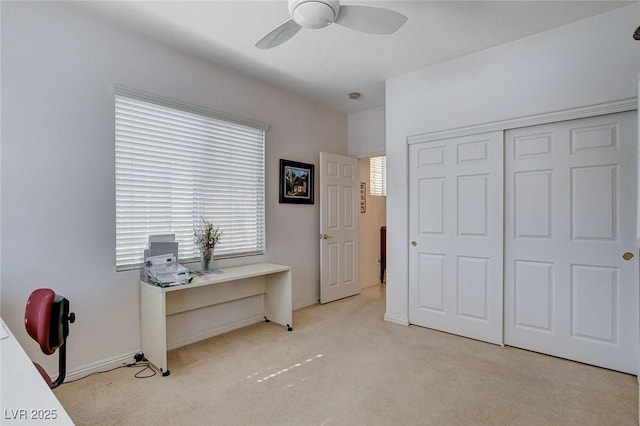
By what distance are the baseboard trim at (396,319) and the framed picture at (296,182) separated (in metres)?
1.70

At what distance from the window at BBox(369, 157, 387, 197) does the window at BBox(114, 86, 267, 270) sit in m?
2.38

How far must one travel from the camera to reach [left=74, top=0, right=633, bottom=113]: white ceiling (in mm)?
2371

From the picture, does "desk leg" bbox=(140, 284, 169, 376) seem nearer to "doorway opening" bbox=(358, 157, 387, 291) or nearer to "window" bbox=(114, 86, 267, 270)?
"window" bbox=(114, 86, 267, 270)

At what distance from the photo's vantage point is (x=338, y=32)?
2.68m

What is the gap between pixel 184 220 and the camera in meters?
3.04

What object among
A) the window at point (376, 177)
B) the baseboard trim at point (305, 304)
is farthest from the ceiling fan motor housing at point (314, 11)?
the window at point (376, 177)

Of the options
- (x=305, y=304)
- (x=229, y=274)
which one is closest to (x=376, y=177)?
(x=305, y=304)

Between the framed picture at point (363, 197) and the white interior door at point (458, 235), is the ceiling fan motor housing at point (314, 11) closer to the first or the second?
the white interior door at point (458, 235)

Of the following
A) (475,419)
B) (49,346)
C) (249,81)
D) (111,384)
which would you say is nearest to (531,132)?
(475,419)

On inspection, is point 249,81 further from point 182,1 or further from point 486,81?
point 486,81

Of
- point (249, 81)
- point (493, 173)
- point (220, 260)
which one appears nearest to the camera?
point (493, 173)

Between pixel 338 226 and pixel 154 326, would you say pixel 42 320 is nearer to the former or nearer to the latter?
pixel 154 326

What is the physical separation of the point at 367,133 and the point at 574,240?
283 centimetres

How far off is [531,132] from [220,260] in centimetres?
310
